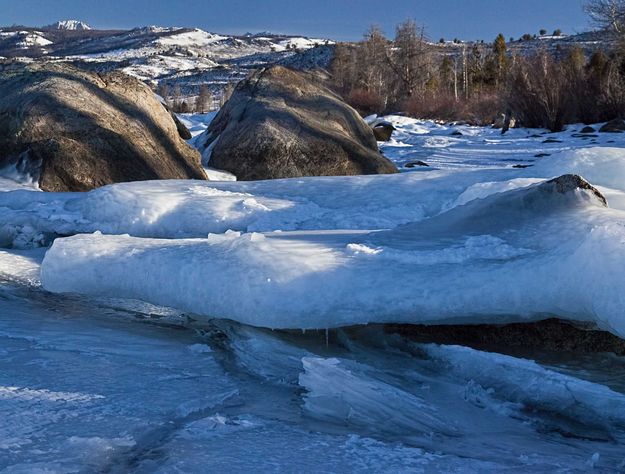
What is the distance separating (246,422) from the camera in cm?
170

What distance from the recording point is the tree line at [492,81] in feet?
56.2

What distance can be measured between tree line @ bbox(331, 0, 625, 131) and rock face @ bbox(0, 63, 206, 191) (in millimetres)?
12641

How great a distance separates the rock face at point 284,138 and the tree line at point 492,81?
10.8m

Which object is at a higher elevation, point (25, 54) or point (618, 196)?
point (25, 54)

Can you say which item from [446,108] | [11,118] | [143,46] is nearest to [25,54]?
[143,46]

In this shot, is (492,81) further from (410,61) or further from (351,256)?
(351,256)

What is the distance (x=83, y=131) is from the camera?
18.6ft

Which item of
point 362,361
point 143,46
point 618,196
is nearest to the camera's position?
→ point 362,361

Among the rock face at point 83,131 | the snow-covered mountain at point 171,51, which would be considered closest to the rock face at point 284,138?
the rock face at point 83,131

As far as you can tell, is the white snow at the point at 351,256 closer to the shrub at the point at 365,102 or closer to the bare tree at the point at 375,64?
the shrub at the point at 365,102

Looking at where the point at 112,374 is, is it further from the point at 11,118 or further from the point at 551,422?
the point at 11,118

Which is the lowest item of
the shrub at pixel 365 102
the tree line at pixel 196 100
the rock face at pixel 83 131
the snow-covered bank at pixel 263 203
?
the snow-covered bank at pixel 263 203

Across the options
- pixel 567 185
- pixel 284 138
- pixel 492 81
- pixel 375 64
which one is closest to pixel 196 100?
pixel 375 64

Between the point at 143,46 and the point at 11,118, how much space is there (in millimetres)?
129806
